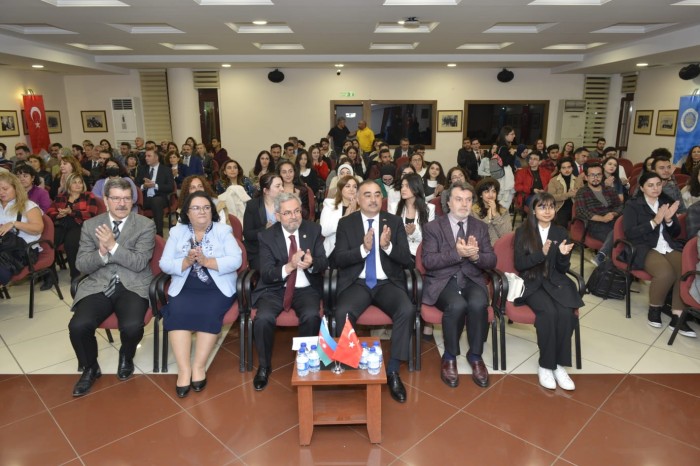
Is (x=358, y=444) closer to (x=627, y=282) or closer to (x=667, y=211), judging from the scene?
(x=627, y=282)

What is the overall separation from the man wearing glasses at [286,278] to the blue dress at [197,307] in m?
0.27

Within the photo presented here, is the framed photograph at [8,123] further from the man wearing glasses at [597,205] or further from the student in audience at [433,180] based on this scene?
the man wearing glasses at [597,205]

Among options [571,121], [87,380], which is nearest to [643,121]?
[571,121]

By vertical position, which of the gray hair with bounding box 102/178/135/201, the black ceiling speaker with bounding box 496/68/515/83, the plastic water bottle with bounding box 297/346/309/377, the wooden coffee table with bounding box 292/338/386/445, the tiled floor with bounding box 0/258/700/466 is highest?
the black ceiling speaker with bounding box 496/68/515/83

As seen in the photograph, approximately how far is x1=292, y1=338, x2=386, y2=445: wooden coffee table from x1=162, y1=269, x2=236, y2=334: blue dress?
3.18 feet

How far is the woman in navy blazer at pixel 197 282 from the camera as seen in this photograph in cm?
330

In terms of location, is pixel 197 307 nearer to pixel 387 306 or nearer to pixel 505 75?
pixel 387 306

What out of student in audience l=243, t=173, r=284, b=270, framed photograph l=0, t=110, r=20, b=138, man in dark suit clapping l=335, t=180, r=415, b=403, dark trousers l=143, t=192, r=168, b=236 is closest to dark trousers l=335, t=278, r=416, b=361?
man in dark suit clapping l=335, t=180, r=415, b=403

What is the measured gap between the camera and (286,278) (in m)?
3.47

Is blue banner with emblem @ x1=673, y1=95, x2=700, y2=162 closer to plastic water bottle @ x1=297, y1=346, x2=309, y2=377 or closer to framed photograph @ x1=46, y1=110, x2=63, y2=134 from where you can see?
plastic water bottle @ x1=297, y1=346, x2=309, y2=377

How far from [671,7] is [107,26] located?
7.84 meters

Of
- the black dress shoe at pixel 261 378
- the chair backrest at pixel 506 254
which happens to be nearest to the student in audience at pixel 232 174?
the black dress shoe at pixel 261 378

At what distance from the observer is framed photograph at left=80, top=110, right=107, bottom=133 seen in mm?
12461

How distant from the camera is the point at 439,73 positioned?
1206 cm
